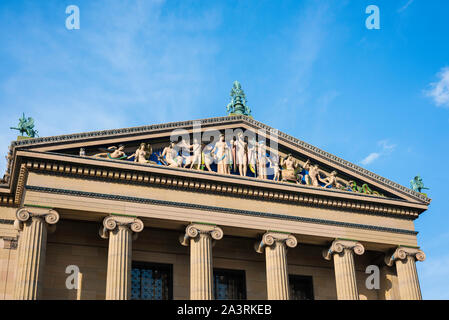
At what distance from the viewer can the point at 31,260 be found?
86.6ft

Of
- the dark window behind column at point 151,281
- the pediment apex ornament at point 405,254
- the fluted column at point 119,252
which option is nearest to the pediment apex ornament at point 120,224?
the fluted column at point 119,252

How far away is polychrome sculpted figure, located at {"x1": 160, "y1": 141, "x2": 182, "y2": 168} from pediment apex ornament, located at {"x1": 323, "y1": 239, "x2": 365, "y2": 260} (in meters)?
8.40

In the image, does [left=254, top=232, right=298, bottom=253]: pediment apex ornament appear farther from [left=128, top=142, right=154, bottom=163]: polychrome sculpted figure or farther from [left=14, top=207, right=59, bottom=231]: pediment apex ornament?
[left=14, top=207, right=59, bottom=231]: pediment apex ornament

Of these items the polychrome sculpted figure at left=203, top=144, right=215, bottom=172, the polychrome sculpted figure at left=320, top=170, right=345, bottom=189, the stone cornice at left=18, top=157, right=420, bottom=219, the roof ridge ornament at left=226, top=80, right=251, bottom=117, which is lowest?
the stone cornice at left=18, top=157, right=420, bottom=219

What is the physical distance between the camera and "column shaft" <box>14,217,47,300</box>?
25.8 metres

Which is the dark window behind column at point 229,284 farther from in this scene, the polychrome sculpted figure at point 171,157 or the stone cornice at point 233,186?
the polychrome sculpted figure at point 171,157

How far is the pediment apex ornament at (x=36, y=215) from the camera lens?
27.1 metres

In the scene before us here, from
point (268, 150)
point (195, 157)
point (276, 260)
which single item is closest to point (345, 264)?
point (276, 260)

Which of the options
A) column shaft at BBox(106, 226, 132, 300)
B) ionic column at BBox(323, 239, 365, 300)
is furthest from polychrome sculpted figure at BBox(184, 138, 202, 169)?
ionic column at BBox(323, 239, 365, 300)

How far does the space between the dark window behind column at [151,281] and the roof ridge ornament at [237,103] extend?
842 centimetres
